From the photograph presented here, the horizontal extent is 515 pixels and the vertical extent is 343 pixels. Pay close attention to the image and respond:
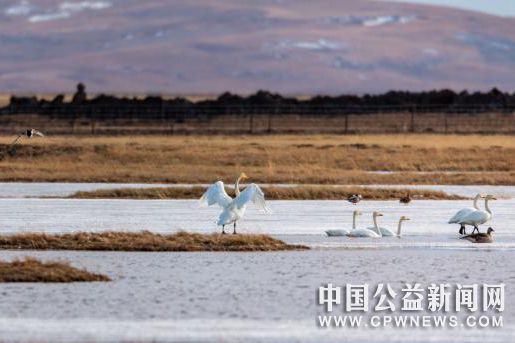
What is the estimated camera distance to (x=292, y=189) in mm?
29094

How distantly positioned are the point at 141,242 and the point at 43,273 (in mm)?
3339

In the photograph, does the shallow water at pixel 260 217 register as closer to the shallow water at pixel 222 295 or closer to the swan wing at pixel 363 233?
the swan wing at pixel 363 233

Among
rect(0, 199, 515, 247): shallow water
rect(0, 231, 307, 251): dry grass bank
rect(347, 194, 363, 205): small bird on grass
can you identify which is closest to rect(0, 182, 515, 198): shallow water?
rect(0, 199, 515, 247): shallow water

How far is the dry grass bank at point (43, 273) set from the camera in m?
16.2

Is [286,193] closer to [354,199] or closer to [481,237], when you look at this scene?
[354,199]

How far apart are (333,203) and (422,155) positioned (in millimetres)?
14620

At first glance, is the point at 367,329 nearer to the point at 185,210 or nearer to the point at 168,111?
the point at 185,210

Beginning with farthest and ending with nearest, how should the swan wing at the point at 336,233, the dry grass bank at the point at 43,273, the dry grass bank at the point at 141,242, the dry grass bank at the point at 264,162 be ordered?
the dry grass bank at the point at 264,162, the swan wing at the point at 336,233, the dry grass bank at the point at 141,242, the dry grass bank at the point at 43,273

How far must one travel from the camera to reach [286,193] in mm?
28781

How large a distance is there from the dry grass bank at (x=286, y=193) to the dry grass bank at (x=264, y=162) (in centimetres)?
397

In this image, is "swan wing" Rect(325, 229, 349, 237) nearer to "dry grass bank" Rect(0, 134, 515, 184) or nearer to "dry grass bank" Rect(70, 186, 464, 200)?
"dry grass bank" Rect(70, 186, 464, 200)

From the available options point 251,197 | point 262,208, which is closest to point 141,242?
point 251,197


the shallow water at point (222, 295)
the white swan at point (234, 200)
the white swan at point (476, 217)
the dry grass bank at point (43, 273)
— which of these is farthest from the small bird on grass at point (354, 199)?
the dry grass bank at point (43, 273)

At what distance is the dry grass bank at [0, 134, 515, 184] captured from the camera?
34281 millimetres
